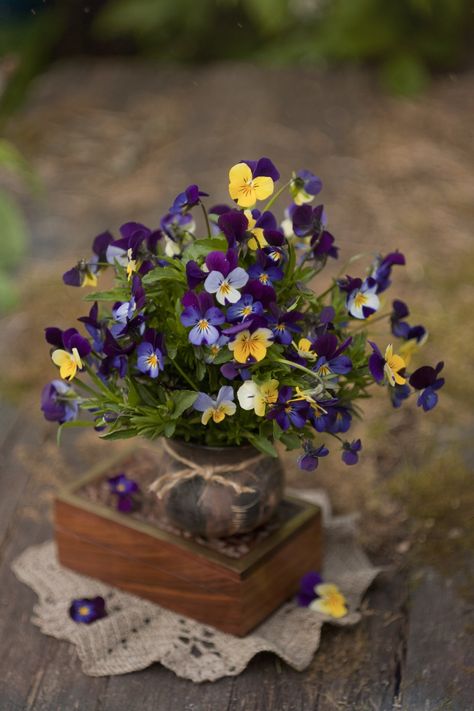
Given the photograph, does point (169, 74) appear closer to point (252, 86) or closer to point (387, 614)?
point (252, 86)

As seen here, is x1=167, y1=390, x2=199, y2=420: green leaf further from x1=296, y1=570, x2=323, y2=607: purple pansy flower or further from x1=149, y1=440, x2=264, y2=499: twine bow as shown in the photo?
x1=296, y1=570, x2=323, y2=607: purple pansy flower

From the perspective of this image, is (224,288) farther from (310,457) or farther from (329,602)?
(329,602)

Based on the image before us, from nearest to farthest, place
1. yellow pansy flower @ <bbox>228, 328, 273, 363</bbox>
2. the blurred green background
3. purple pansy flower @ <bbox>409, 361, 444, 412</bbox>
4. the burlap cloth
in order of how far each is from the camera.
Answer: yellow pansy flower @ <bbox>228, 328, 273, 363</bbox> < purple pansy flower @ <bbox>409, 361, 444, 412</bbox> < the burlap cloth < the blurred green background

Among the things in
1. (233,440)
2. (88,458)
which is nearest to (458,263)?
(88,458)

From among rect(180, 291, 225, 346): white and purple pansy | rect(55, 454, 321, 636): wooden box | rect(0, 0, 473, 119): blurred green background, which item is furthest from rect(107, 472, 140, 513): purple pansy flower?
rect(0, 0, 473, 119): blurred green background

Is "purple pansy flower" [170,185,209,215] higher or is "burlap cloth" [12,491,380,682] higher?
"purple pansy flower" [170,185,209,215]

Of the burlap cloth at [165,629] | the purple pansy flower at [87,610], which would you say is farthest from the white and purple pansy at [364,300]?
the purple pansy flower at [87,610]
